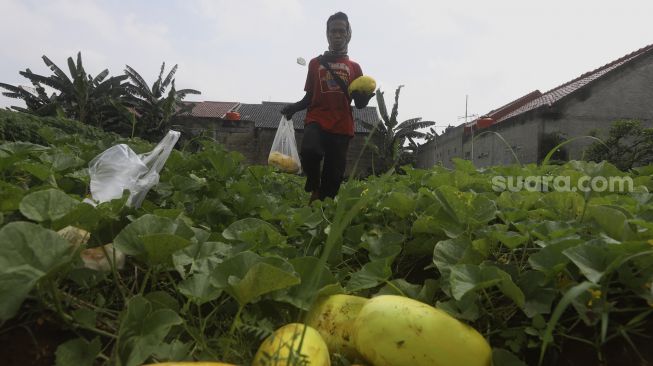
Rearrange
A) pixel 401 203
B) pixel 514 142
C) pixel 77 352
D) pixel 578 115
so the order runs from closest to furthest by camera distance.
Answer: pixel 77 352, pixel 401 203, pixel 578 115, pixel 514 142

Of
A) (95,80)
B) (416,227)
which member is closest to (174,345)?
(416,227)

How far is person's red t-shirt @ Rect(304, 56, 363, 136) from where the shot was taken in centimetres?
358

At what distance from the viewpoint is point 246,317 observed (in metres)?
1.01

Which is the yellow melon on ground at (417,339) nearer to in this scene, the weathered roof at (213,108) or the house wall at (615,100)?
the house wall at (615,100)

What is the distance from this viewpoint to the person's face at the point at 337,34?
3650 mm

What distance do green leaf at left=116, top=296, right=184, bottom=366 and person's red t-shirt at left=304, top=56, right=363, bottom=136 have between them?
281 centimetres

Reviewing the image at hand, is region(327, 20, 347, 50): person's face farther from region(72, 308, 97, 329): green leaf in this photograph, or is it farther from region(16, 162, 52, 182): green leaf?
region(72, 308, 97, 329): green leaf

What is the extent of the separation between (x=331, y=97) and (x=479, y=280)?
281cm

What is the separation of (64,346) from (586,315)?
97 cm

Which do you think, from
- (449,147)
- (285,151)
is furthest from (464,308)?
(449,147)

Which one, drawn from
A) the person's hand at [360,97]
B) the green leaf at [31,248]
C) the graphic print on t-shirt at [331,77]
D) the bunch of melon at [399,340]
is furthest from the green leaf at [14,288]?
the graphic print on t-shirt at [331,77]

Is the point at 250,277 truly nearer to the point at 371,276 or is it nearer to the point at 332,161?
the point at 371,276

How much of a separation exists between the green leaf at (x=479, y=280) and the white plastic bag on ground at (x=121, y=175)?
3.93 feet

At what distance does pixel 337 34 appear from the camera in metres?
3.68
